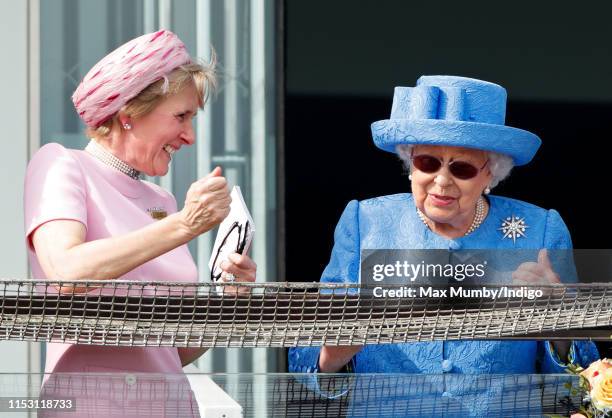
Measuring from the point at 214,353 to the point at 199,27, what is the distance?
96 centimetres

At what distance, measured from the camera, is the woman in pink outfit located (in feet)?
5.11

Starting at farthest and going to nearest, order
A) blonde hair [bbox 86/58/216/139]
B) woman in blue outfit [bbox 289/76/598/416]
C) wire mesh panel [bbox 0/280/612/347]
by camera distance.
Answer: woman in blue outfit [bbox 289/76/598/416] → blonde hair [bbox 86/58/216/139] → wire mesh panel [bbox 0/280/612/347]

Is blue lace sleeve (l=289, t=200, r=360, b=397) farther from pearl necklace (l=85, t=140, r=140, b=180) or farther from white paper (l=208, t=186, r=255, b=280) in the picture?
pearl necklace (l=85, t=140, r=140, b=180)

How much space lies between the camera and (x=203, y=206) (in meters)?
1.54

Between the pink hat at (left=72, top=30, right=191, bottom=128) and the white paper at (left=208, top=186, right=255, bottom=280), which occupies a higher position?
the pink hat at (left=72, top=30, right=191, bottom=128)

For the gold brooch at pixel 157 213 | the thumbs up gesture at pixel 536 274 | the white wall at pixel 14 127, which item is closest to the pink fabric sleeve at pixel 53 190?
the gold brooch at pixel 157 213

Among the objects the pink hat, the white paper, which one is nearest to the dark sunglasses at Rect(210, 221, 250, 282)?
the white paper

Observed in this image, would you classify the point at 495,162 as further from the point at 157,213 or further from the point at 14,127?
the point at 14,127

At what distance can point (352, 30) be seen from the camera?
3809mm

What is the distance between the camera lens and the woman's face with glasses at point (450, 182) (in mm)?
2096

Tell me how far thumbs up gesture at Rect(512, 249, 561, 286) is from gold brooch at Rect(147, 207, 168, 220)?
51 centimetres

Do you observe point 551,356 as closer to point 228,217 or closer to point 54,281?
point 228,217

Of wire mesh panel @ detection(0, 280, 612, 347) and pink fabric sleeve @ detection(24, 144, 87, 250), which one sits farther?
pink fabric sleeve @ detection(24, 144, 87, 250)

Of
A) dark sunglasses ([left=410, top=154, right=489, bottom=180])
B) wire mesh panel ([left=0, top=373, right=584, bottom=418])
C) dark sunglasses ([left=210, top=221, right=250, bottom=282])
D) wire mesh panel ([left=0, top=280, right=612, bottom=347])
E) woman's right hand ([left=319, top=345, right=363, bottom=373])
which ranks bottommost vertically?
wire mesh panel ([left=0, top=373, right=584, bottom=418])
